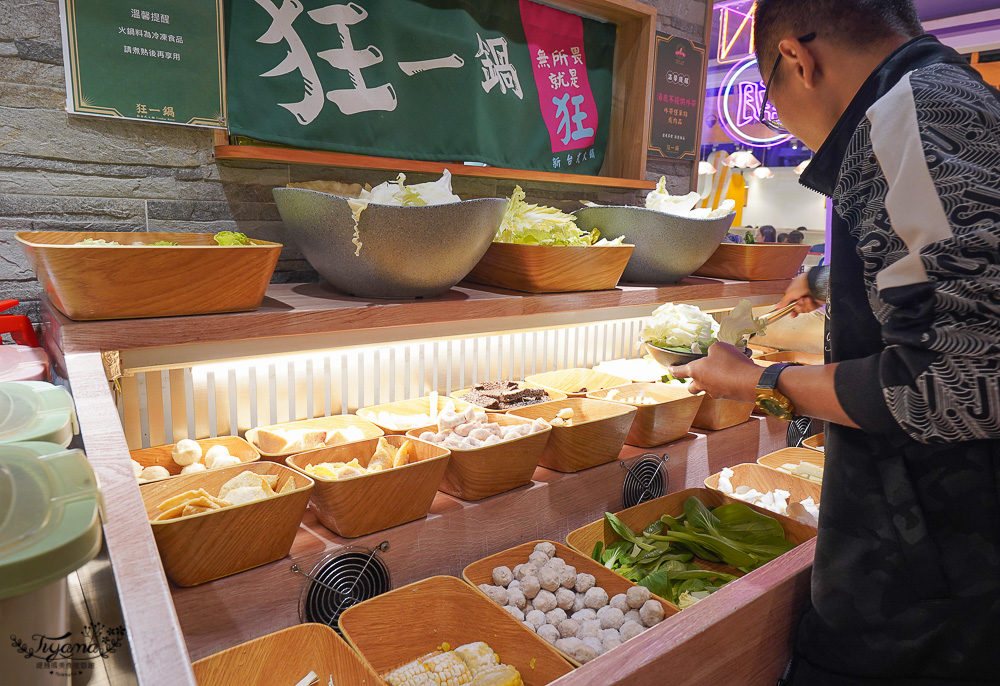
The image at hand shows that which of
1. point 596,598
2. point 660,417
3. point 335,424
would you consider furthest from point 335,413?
point 660,417

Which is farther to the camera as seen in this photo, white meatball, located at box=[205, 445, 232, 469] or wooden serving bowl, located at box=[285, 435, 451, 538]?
white meatball, located at box=[205, 445, 232, 469]

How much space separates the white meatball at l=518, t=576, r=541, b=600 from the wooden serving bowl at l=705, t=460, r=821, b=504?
0.85 m

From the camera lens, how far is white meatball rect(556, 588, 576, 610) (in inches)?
66.8

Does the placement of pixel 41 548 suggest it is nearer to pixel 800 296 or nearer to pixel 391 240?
pixel 391 240

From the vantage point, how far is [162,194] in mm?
1852

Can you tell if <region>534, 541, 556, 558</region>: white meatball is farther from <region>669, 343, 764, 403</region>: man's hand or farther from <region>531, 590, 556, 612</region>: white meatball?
<region>669, 343, 764, 403</region>: man's hand

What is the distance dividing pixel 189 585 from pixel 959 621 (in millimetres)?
1501

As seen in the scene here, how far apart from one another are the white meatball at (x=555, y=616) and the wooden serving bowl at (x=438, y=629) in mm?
160

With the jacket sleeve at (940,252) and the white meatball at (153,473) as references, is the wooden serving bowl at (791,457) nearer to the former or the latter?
the jacket sleeve at (940,252)

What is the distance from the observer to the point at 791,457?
254cm

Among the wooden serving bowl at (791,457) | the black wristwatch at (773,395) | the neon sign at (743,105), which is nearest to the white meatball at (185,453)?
the black wristwatch at (773,395)

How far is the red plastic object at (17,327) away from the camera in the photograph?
158cm

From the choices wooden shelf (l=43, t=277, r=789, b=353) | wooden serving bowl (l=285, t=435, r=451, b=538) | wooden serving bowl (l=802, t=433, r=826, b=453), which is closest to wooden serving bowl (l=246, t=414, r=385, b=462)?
wooden serving bowl (l=285, t=435, r=451, b=538)

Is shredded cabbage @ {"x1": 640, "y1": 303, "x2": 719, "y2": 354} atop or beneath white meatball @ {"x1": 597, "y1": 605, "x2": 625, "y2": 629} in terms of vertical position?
atop
